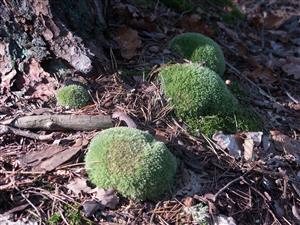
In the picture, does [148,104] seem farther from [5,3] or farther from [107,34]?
[5,3]

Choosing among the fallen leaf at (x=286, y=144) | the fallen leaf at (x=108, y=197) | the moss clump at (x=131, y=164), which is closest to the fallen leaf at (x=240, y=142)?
the fallen leaf at (x=286, y=144)

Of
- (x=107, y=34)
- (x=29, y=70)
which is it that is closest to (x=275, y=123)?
(x=107, y=34)

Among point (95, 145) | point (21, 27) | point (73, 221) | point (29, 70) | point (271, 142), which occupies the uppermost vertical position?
point (21, 27)

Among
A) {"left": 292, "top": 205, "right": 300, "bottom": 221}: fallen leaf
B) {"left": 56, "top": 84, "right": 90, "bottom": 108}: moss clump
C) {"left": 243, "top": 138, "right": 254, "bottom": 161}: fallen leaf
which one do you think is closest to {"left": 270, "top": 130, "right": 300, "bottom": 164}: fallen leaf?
{"left": 243, "top": 138, "right": 254, "bottom": 161}: fallen leaf

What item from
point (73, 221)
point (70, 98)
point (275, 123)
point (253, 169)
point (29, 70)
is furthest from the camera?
point (275, 123)

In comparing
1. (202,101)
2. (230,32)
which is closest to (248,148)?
(202,101)

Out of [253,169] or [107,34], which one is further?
[107,34]

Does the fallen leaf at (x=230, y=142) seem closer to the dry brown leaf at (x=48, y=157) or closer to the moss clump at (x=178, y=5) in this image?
the dry brown leaf at (x=48, y=157)

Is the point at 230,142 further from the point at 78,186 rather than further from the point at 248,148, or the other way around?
the point at 78,186

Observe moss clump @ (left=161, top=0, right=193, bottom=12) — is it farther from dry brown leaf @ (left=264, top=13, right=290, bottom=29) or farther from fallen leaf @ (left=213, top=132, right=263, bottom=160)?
fallen leaf @ (left=213, top=132, right=263, bottom=160)
